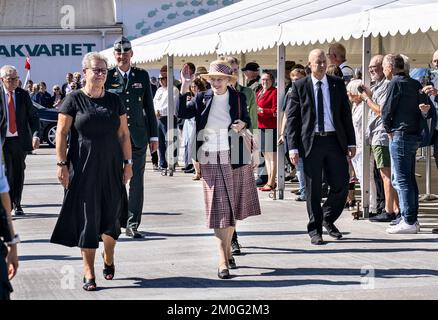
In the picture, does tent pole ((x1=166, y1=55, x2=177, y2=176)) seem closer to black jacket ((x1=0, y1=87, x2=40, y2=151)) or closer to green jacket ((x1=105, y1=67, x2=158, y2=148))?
black jacket ((x1=0, y1=87, x2=40, y2=151))

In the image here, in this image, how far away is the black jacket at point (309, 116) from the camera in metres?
11.5

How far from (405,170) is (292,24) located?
3.02m

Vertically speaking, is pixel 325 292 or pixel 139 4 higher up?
pixel 139 4

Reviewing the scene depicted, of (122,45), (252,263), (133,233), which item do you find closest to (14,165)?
(133,233)

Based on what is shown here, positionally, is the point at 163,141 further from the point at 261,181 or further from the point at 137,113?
the point at 137,113

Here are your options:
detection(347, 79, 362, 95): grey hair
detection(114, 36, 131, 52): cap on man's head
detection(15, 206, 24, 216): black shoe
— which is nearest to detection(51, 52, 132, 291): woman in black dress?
detection(114, 36, 131, 52): cap on man's head

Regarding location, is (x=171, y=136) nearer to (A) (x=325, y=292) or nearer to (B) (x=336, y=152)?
(B) (x=336, y=152)

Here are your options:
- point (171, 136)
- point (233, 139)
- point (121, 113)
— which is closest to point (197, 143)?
point (233, 139)

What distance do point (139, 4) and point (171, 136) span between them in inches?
971

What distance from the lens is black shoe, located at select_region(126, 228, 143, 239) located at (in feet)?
39.8

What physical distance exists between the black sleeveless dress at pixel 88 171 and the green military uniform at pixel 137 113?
9.15ft

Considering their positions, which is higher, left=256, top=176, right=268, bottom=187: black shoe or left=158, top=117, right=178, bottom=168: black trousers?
left=158, top=117, right=178, bottom=168: black trousers

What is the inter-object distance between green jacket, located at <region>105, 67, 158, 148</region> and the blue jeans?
2.61 m

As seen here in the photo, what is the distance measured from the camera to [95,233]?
29.3 ft
